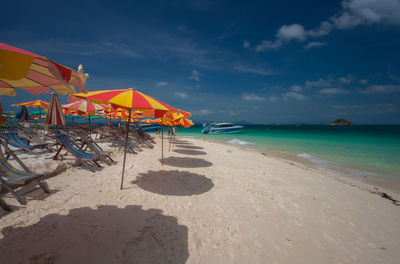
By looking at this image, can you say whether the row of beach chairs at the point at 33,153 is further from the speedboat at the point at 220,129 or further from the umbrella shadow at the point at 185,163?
the speedboat at the point at 220,129

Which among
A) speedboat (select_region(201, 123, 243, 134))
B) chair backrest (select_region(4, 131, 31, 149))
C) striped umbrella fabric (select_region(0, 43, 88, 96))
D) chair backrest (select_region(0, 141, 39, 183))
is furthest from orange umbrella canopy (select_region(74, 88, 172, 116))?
speedboat (select_region(201, 123, 243, 134))

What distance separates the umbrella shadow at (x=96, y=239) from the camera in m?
1.84

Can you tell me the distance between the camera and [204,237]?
2.42m

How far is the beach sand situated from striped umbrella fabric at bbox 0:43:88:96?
6.29 ft

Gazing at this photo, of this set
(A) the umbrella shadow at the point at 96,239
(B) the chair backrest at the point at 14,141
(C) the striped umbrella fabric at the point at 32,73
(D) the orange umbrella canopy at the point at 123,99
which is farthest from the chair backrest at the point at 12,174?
(B) the chair backrest at the point at 14,141

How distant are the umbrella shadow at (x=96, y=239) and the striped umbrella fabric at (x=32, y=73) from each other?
74.6 inches

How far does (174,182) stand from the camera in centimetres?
438

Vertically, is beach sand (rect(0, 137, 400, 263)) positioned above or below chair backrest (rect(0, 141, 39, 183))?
below

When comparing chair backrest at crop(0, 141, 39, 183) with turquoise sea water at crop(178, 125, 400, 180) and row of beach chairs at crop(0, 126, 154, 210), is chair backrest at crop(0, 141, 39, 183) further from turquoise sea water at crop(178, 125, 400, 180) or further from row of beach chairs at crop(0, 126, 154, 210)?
turquoise sea water at crop(178, 125, 400, 180)

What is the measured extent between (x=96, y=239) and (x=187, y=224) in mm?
1279

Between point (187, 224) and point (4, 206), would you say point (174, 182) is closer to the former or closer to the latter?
point (187, 224)

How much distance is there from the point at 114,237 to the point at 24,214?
153 centimetres

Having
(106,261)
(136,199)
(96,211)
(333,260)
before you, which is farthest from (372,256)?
(96,211)

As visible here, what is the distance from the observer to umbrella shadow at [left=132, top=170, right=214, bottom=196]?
12.7 ft
